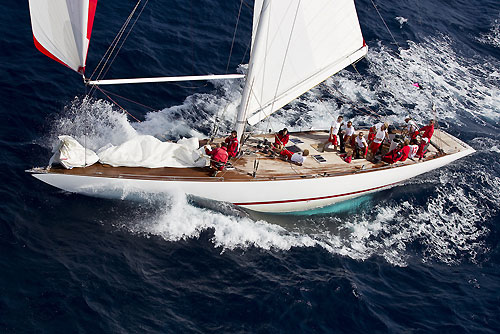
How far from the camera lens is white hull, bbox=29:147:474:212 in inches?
827

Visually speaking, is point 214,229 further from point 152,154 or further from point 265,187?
point 152,154

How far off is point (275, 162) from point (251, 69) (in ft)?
13.9

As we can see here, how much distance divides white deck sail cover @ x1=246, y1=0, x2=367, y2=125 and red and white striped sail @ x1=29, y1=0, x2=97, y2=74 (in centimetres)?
650

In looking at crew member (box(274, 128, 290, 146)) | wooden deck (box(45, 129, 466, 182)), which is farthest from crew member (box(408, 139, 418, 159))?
crew member (box(274, 128, 290, 146))

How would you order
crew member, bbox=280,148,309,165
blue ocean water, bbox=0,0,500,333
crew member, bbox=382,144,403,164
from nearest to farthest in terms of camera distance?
blue ocean water, bbox=0,0,500,333 < crew member, bbox=280,148,309,165 < crew member, bbox=382,144,403,164

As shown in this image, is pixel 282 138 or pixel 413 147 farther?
pixel 413 147

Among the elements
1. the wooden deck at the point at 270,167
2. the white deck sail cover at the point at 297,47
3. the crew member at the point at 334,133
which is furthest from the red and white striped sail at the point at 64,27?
the crew member at the point at 334,133

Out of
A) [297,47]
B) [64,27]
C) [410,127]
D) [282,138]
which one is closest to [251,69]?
[297,47]

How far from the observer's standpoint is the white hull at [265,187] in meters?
21.0

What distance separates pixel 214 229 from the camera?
21.6 metres

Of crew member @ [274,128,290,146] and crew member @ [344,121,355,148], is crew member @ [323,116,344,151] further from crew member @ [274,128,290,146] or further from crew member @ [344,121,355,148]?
crew member @ [274,128,290,146]

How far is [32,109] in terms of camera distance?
25328 millimetres

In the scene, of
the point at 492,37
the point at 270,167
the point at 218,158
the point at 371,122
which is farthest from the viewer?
the point at 492,37

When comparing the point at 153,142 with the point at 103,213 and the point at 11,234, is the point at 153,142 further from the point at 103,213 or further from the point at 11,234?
the point at 11,234
